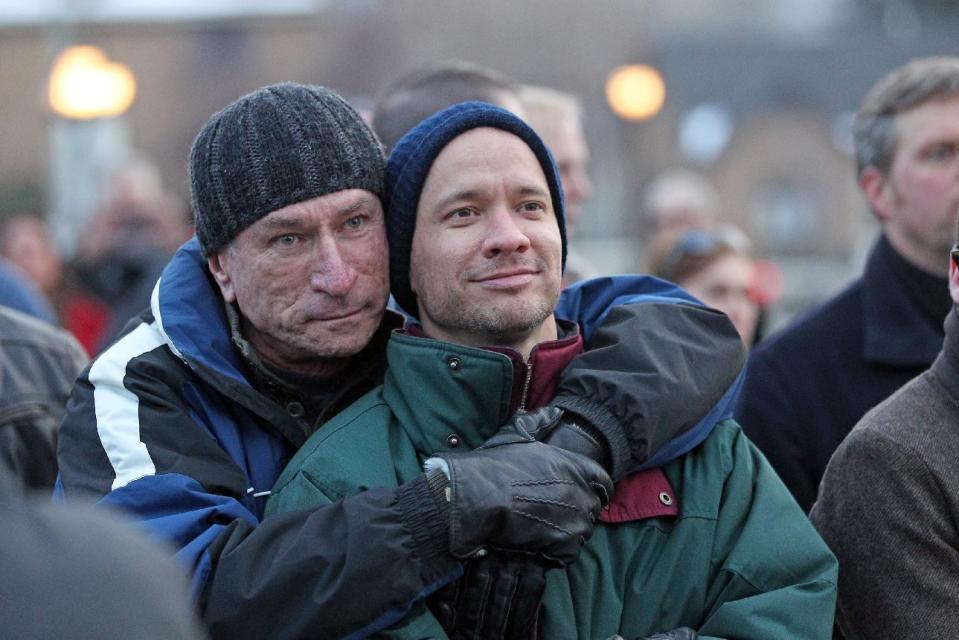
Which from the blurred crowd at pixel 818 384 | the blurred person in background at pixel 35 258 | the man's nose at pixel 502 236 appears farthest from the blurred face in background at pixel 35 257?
the man's nose at pixel 502 236

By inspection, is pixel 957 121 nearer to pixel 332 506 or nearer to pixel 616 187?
pixel 332 506

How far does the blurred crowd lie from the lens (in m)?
1.49

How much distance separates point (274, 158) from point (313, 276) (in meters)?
0.28

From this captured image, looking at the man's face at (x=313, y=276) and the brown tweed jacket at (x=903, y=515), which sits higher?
the man's face at (x=313, y=276)

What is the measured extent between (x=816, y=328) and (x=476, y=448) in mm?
1704

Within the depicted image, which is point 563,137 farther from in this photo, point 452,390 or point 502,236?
point 452,390

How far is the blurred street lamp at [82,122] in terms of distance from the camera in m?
14.0

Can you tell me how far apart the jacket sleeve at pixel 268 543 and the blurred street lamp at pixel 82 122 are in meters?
11.6

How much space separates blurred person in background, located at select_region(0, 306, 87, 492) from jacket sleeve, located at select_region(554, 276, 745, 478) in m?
1.55

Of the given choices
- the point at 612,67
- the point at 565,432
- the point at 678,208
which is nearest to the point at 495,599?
the point at 565,432

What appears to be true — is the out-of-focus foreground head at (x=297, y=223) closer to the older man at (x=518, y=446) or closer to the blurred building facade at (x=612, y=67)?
the older man at (x=518, y=446)

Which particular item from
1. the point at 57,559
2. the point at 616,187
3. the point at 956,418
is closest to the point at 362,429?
the point at 956,418

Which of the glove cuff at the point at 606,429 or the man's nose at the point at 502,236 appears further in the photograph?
the man's nose at the point at 502,236

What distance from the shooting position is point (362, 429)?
2.89m
